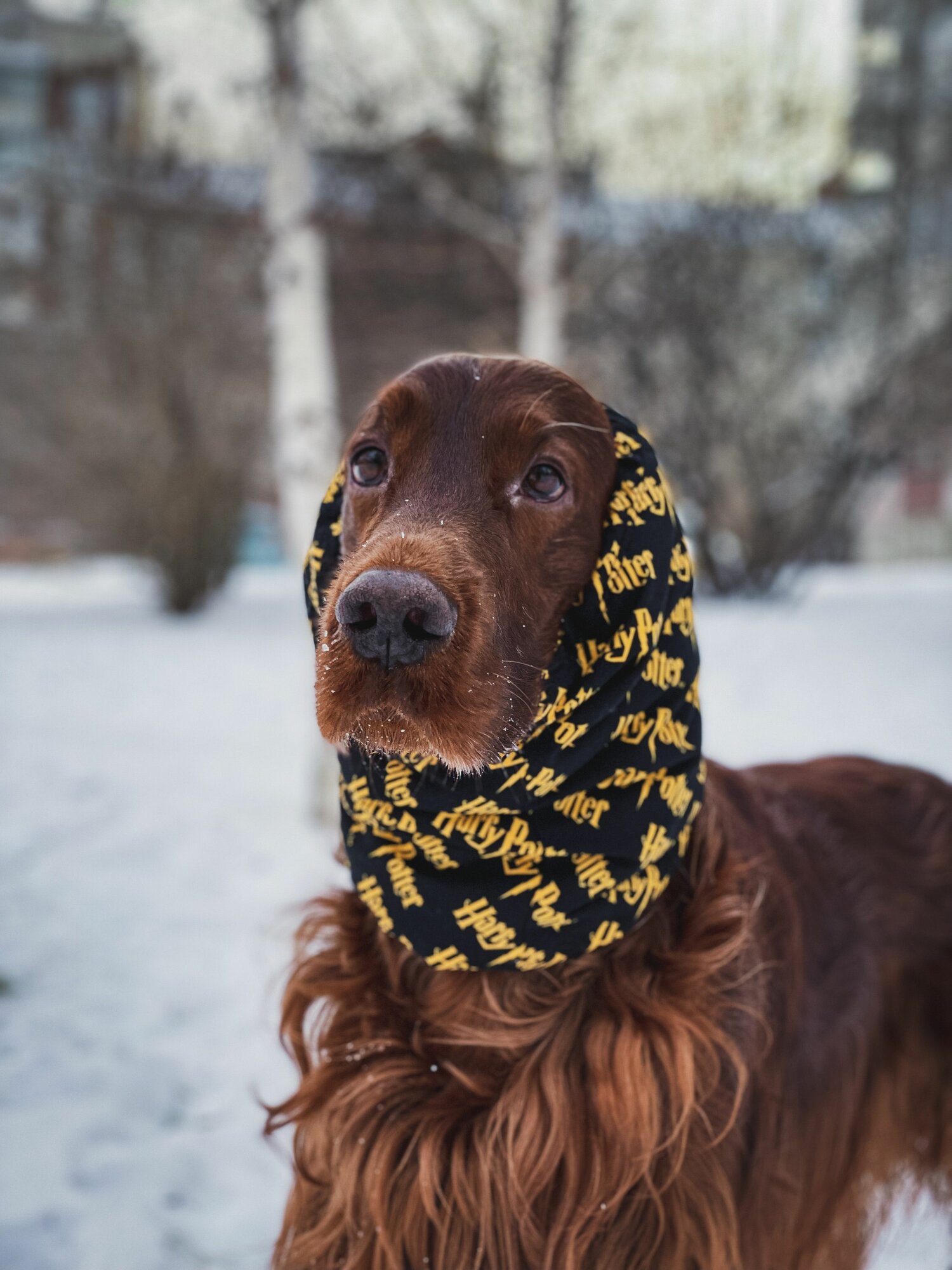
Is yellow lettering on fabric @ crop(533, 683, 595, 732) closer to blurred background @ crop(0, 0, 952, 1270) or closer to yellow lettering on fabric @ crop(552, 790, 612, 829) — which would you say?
yellow lettering on fabric @ crop(552, 790, 612, 829)

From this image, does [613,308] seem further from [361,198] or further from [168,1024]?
[168,1024]

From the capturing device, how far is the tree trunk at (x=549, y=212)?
249 inches

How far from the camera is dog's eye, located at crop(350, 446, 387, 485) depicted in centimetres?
136

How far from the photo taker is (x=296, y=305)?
3918 millimetres

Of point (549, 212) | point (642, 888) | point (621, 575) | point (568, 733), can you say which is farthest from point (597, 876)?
point (549, 212)

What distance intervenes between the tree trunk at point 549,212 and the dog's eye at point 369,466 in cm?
520

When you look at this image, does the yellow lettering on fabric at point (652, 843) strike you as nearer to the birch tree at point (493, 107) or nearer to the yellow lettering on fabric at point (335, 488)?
the yellow lettering on fabric at point (335, 488)

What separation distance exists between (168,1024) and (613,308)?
999 cm

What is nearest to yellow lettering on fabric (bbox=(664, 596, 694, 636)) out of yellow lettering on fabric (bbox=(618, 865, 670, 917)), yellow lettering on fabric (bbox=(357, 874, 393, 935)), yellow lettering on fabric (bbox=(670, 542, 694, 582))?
yellow lettering on fabric (bbox=(670, 542, 694, 582))

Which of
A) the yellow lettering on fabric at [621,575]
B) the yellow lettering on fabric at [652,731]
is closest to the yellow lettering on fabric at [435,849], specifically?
the yellow lettering on fabric at [652,731]

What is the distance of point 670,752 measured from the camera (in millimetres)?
1273

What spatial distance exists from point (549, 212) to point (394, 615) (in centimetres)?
611

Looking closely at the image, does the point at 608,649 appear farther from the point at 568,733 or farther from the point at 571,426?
the point at 571,426

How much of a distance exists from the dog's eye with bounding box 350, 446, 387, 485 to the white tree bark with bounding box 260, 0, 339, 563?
8.06ft
